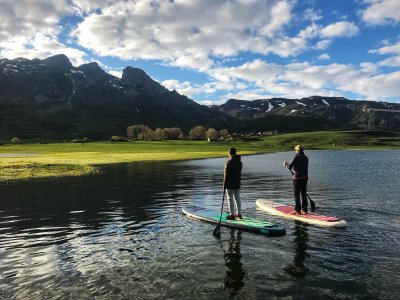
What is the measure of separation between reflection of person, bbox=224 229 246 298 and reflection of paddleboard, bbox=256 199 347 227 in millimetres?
5314

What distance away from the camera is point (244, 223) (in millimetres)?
20188

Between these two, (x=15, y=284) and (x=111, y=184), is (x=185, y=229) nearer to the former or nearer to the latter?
(x=15, y=284)

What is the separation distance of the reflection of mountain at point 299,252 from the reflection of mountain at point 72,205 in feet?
29.6

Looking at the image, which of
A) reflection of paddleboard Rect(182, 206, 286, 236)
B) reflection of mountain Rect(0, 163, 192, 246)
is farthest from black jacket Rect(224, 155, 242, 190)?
reflection of mountain Rect(0, 163, 192, 246)

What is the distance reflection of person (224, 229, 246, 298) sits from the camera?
41.3 feet

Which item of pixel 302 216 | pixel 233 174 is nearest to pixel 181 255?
pixel 233 174

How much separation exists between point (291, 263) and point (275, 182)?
109ft

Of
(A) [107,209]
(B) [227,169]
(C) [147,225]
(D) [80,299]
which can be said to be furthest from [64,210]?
(D) [80,299]

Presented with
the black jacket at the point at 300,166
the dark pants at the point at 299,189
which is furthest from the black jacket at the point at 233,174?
the dark pants at the point at 299,189

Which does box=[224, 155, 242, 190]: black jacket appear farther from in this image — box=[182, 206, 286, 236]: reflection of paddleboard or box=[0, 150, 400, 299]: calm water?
box=[0, 150, 400, 299]: calm water

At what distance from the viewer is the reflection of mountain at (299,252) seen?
14.0 m

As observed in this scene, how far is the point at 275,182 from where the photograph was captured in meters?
47.6

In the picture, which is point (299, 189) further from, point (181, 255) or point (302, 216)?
point (181, 255)

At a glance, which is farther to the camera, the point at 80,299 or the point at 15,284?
the point at 15,284
